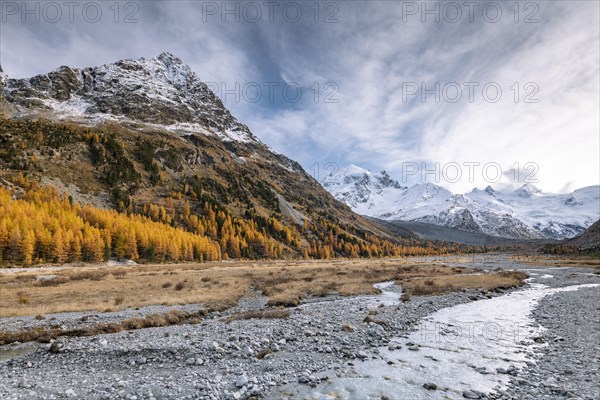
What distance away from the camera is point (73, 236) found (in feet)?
279

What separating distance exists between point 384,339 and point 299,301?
14237 millimetres

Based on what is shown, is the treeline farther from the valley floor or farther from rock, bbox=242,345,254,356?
rock, bbox=242,345,254,356

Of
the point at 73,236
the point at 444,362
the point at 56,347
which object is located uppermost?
the point at 73,236

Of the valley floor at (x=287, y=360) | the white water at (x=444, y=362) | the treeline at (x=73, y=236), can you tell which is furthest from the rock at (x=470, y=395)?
the treeline at (x=73, y=236)

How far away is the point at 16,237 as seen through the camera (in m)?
72.7

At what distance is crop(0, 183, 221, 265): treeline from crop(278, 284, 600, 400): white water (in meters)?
87.3

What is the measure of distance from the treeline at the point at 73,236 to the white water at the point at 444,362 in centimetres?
8733

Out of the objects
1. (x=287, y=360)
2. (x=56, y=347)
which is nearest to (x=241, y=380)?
(x=287, y=360)

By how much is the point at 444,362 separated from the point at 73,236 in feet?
318

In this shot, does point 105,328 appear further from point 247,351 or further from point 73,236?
point 73,236

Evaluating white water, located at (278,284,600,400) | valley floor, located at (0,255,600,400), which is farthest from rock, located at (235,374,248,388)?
white water, located at (278,284,600,400)

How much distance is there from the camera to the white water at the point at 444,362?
43.0 ft

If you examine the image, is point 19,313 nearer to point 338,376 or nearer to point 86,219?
point 338,376

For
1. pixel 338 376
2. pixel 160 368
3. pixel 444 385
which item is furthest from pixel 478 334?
pixel 160 368
